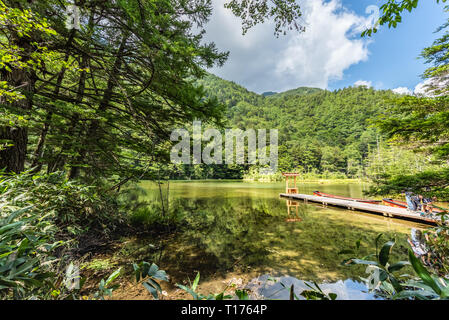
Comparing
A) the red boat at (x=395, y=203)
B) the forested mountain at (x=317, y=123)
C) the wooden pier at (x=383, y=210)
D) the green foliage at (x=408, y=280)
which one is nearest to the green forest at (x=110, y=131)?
the green foliage at (x=408, y=280)

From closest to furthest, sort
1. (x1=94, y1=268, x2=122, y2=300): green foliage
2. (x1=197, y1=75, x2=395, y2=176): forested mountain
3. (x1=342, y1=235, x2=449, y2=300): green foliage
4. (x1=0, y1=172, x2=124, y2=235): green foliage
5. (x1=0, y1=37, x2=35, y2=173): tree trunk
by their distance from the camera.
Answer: (x1=342, y1=235, x2=449, y2=300): green foliage, (x1=94, y1=268, x2=122, y2=300): green foliage, (x1=0, y1=172, x2=124, y2=235): green foliage, (x1=0, y1=37, x2=35, y2=173): tree trunk, (x1=197, y1=75, x2=395, y2=176): forested mountain

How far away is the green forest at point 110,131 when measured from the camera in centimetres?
85

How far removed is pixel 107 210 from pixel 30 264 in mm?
4090

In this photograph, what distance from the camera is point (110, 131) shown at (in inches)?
167

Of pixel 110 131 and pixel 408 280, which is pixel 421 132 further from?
pixel 110 131

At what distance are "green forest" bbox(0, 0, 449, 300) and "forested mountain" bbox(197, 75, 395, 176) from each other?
2163 cm

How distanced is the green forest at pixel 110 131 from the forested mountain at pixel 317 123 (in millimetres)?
21631

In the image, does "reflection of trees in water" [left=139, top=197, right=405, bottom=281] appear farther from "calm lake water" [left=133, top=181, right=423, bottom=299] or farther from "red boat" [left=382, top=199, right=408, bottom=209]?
"red boat" [left=382, top=199, right=408, bottom=209]

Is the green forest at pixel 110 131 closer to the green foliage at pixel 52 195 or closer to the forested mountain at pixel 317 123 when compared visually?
the green foliage at pixel 52 195

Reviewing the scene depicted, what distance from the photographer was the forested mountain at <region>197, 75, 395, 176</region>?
4197 centimetres

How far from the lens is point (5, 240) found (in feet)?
2.65

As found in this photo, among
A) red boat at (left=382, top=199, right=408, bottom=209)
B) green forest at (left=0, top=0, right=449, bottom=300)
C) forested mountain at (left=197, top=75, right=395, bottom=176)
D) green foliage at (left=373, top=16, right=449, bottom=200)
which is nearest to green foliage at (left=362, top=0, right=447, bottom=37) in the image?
green forest at (left=0, top=0, right=449, bottom=300)

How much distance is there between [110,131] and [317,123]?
72.9 m

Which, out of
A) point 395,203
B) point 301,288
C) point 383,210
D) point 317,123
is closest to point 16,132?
point 301,288
